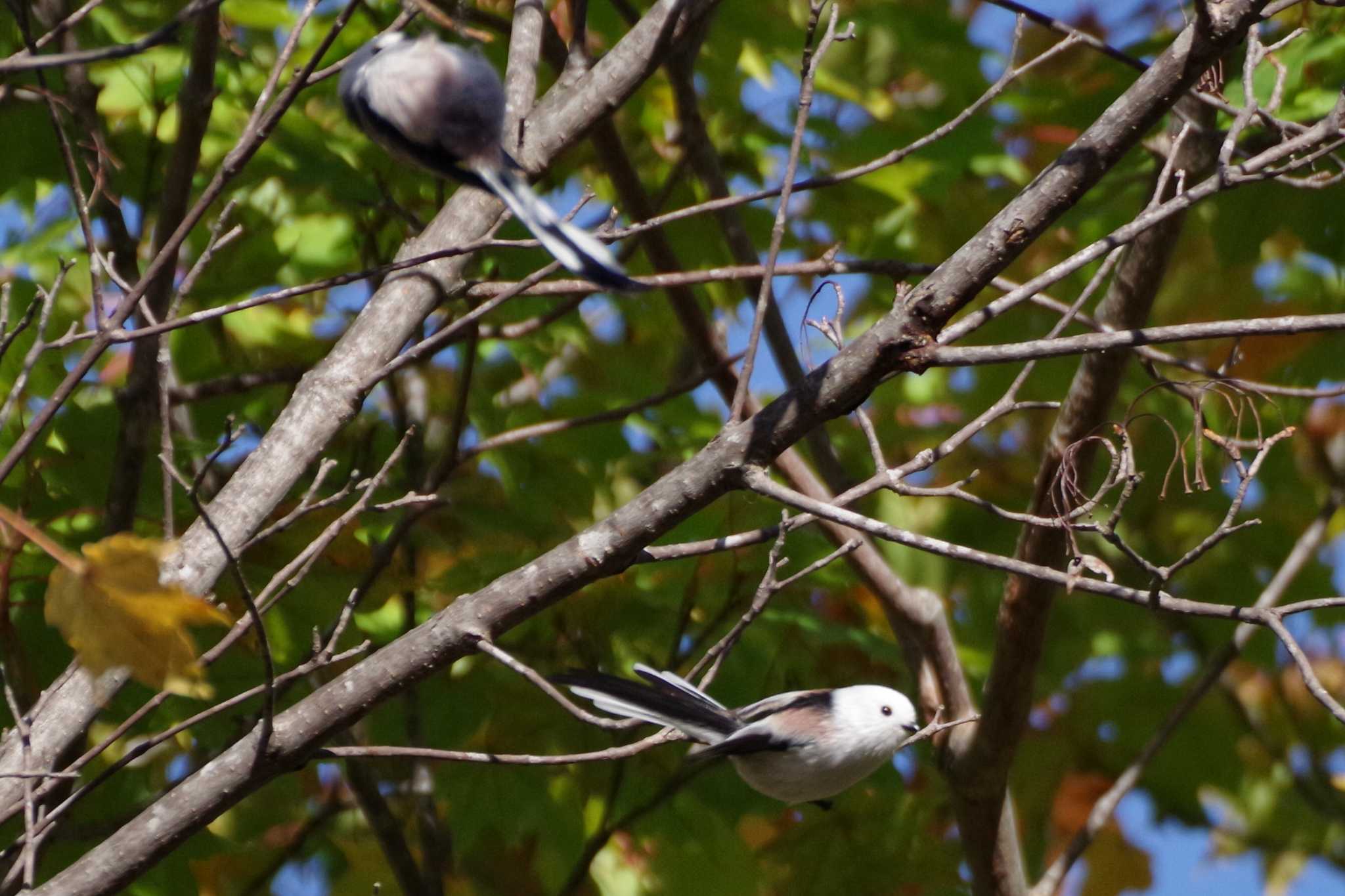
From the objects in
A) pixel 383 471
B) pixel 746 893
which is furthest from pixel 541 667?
pixel 383 471

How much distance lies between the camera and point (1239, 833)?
213 inches

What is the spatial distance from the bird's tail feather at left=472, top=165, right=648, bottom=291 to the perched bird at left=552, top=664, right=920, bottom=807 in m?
0.82

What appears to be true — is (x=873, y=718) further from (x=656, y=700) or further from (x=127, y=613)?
(x=127, y=613)

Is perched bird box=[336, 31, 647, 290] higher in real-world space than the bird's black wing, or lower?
higher

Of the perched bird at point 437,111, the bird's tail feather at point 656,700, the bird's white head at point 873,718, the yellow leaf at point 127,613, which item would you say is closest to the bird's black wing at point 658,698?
the bird's tail feather at point 656,700

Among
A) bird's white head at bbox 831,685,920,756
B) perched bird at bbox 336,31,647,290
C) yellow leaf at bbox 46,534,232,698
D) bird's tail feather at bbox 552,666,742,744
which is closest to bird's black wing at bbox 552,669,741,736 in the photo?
bird's tail feather at bbox 552,666,742,744

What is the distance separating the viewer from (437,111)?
2.37 m

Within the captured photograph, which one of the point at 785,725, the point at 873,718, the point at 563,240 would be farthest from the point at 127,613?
the point at 873,718

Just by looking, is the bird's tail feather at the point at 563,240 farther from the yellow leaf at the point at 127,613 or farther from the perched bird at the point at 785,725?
the perched bird at the point at 785,725

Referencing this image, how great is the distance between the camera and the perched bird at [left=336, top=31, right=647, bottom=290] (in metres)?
2.36

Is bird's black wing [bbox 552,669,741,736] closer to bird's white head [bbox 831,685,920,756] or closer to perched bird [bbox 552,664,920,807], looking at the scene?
perched bird [bbox 552,664,920,807]

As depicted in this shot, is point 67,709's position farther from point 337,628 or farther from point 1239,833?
point 1239,833

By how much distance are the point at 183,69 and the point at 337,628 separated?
1.86 metres

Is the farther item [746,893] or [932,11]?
[932,11]
